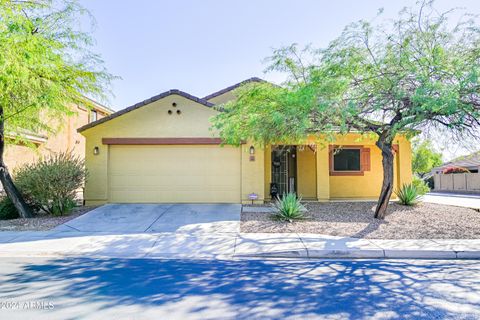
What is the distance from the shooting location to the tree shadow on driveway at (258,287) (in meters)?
3.97

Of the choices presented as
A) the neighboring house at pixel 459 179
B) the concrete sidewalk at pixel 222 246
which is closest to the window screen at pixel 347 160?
the concrete sidewalk at pixel 222 246

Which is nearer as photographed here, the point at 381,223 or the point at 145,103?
the point at 381,223

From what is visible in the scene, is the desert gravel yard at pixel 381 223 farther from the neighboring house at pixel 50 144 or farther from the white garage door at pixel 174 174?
the neighboring house at pixel 50 144

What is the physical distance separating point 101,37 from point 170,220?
674cm

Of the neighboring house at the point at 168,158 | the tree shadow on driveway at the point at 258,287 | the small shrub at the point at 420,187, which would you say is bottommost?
the tree shadow on driveway at the point at 258,287

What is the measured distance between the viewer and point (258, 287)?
4.71 meters

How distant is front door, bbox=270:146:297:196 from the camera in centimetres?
1525

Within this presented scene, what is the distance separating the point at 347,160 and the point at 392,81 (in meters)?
7.74

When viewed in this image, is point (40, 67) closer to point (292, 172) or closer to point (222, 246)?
point (222, 246)

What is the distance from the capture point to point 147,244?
24.2 ft

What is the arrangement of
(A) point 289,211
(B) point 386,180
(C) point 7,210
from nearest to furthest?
(A) point 289,211, (B) point 386,180, (C) point 7,210

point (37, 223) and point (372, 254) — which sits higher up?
point (37, 223)

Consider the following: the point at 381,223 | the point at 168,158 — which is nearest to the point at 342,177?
the point at 381,223

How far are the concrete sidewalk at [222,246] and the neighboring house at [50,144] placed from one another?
4893mm
